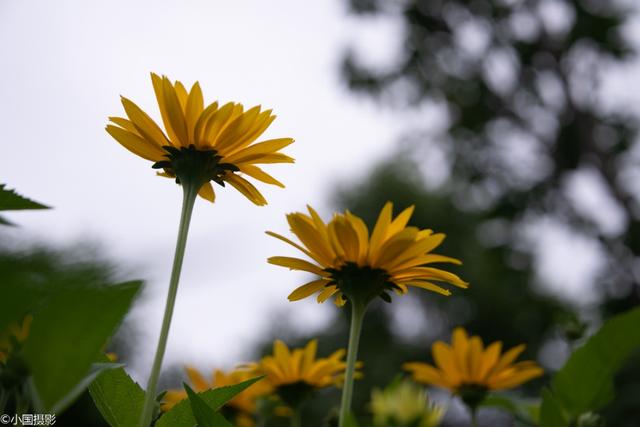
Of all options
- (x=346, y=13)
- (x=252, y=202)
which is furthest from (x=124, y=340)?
(x=252, y=202)

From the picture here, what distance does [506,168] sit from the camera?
7305 millimetres

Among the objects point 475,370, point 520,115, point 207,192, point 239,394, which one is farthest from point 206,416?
point 520,115

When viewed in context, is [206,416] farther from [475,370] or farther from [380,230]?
[475,370]

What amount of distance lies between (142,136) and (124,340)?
499cm

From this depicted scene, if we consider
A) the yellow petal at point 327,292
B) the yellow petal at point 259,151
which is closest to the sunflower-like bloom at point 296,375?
the yellow petal at point 327,292

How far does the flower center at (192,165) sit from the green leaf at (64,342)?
29 cm

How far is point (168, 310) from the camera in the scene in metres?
0.51

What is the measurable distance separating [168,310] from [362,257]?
8.4 inches

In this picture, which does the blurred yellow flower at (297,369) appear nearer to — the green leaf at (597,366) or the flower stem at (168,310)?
the green leaf at (597,366)

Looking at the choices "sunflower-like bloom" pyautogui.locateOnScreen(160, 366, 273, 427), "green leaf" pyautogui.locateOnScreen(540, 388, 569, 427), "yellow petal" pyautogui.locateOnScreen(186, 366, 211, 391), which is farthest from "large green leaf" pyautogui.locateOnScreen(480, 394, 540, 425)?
"yellow petal" pyautogui.locateOnScreen(186, 366, 211, 391)

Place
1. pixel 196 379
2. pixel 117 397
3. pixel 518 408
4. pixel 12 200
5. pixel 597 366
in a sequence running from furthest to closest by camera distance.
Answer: pixel 196 379, pixel 518 408, pixel 597 366, pixel 117 397, pixel 12 200

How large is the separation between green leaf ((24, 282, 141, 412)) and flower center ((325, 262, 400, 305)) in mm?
335

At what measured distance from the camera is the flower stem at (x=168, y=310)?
0.46 meters

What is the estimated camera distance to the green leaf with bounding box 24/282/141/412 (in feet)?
1.05
